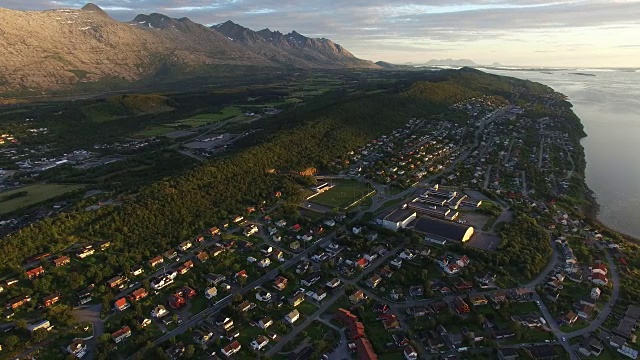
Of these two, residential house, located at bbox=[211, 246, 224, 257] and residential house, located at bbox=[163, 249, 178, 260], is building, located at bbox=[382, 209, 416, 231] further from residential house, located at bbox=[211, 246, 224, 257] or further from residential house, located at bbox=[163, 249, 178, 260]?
residential house, located at bbox=[163, 249, 178, 260]

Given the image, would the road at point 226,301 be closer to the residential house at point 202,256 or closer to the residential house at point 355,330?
the residential house at point 202,256

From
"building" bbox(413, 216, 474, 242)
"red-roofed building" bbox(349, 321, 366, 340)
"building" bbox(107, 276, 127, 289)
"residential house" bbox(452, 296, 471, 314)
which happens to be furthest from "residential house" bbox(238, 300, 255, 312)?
"building" bbox(413, 216, 474, 242)

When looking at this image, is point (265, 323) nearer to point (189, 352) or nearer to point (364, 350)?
point (189, 352)

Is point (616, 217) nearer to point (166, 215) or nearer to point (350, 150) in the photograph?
point (350, 150)

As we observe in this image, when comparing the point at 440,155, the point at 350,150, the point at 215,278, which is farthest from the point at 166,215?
the point at 440,155

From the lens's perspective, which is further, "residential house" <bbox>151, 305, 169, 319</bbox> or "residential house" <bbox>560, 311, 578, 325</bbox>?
"residential house" <bbox>151, 305, 169, 319</bbox>

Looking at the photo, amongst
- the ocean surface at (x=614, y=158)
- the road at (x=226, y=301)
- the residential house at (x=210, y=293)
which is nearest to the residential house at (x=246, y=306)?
the road at (x=226, y=301)
